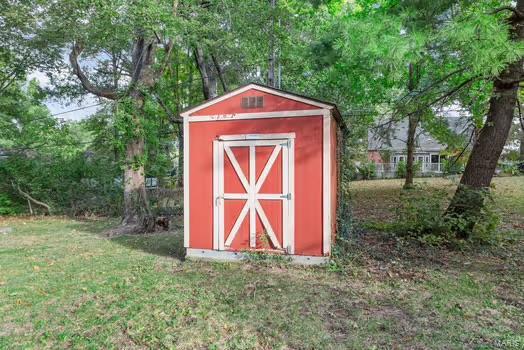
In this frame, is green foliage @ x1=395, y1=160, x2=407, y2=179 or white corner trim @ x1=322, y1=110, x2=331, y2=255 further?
green foliage @ x1=395, y1=160, x2=407, y2=179

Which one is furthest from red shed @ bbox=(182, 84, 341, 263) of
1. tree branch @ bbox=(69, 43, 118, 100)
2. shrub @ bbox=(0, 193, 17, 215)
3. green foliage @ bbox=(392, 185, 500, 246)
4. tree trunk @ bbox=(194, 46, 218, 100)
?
shrub @ bbox=(0, 193, 17, 215)

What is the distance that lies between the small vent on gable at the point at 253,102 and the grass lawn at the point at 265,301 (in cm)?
243

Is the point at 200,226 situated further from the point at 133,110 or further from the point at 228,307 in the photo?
the point at 133,110

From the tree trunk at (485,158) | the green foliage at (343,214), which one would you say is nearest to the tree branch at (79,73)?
the green foliage at (343,214)

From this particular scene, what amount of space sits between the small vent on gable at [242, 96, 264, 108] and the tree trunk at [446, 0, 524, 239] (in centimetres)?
383

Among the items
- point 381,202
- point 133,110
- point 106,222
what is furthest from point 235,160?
point 381,202

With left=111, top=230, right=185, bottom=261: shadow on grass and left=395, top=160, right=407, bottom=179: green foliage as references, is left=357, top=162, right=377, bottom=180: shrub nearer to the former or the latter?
left=395, top=160, right=407, bottom=179: green foliage

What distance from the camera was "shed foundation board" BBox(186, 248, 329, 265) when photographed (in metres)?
5.16

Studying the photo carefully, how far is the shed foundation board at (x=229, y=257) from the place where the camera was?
516cm

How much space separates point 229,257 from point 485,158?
4797 mm

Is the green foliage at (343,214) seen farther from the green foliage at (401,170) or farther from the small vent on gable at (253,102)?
the green foliage at (401,170)

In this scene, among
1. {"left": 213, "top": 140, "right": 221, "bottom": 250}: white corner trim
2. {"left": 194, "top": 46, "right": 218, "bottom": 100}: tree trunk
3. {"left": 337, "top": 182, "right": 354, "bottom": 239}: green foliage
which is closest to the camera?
{"left": 213, "top": 140, "right": 221, "bottom": 250}: white corner trim

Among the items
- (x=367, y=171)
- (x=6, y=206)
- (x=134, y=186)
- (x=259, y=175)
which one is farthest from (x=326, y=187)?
(x=367, y=171)

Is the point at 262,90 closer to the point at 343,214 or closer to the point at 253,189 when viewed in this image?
the point at 253,189
